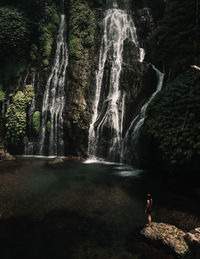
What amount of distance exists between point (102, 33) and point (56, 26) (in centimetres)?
637

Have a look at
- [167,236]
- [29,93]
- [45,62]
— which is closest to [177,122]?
[167,236]

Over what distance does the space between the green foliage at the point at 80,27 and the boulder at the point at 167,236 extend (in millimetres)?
20771

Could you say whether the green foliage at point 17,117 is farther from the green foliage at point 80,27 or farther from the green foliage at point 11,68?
the green foliage at point 80,27

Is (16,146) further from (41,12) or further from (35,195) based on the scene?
(41,12)

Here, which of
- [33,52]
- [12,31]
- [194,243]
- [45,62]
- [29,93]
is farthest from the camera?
[33,52]

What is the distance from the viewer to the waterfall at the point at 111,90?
1934 centimetres

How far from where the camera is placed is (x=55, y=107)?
21906mm

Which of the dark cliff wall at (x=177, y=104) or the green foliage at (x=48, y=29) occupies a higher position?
the green foliage at (x=48, y=29)

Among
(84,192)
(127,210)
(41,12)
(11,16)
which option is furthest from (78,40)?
(127,210)

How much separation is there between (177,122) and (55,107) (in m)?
14.5

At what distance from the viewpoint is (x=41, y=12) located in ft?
82.6

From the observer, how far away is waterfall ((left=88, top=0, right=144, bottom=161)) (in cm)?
→ 1934

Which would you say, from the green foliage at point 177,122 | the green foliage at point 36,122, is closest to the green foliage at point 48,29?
the green foliage at point 36,122

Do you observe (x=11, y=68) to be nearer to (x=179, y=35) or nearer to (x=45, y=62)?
(x=45, y=62)
